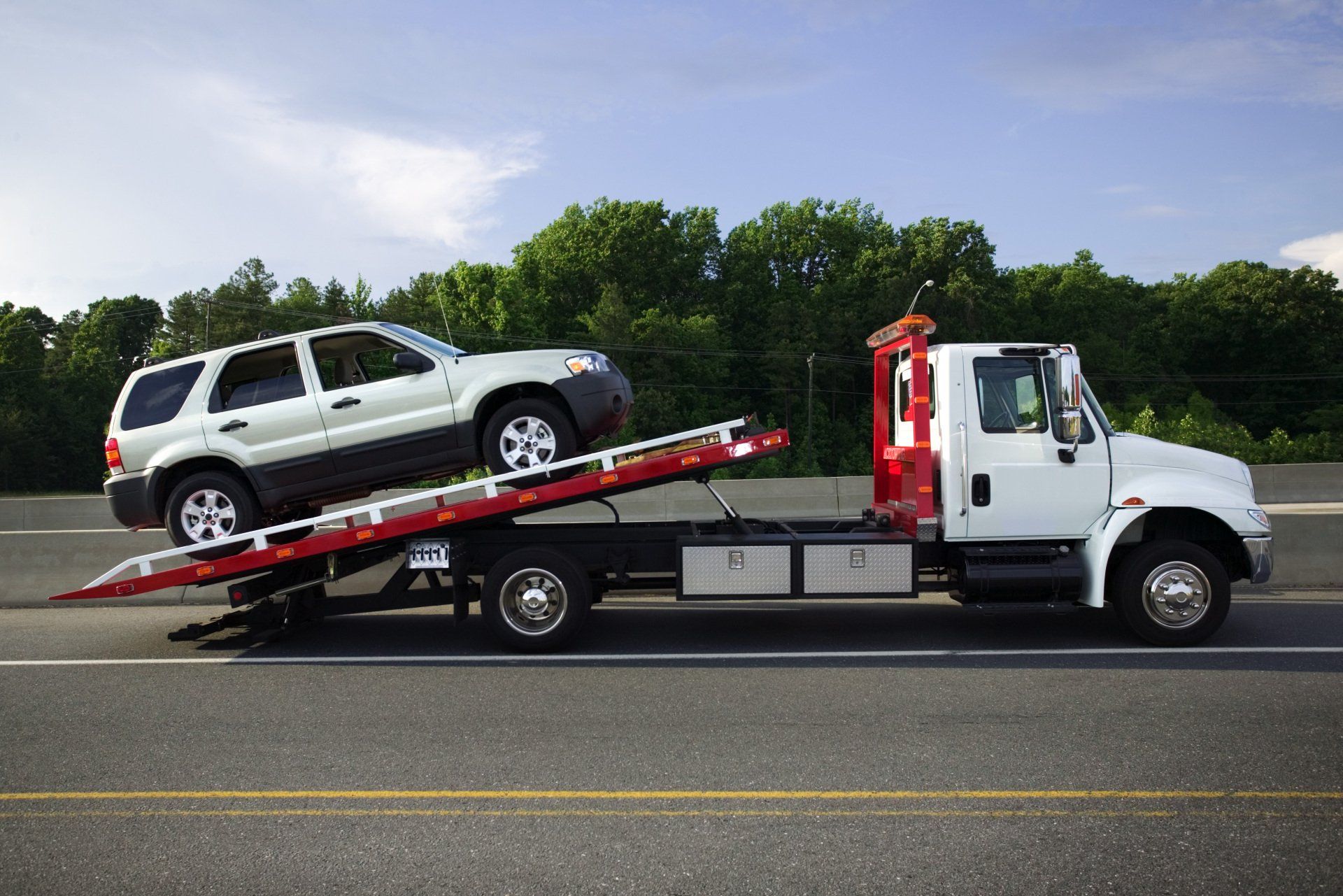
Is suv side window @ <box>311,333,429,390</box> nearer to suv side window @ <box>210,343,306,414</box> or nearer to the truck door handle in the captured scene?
suv side window @ <box>210,343,306,414</box>

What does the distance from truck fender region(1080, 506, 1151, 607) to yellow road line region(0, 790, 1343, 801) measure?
3.13 m

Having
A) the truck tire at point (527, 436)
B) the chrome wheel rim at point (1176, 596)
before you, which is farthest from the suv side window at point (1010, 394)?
the truck tire at point (527, 436)

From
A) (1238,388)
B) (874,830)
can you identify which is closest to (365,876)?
(874,830)

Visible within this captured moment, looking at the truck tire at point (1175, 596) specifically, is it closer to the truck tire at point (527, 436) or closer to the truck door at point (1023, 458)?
the truck door at point (1023, 458)

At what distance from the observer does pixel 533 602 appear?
25.0 ft

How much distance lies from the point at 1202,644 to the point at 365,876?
21.1ft

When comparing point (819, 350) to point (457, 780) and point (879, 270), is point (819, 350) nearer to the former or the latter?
point (879, 270)

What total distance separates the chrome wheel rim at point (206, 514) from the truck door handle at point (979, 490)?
5.80 m

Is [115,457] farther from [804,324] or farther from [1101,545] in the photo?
[804,324]

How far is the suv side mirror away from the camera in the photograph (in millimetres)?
7641

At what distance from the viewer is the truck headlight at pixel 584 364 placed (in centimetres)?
779

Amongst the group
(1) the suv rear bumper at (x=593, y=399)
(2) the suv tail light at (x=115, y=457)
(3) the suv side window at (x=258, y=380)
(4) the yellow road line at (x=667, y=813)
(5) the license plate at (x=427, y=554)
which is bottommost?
(4) the yellow road line at (x=667, y=813)

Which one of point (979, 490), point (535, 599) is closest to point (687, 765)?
point (535, 599)

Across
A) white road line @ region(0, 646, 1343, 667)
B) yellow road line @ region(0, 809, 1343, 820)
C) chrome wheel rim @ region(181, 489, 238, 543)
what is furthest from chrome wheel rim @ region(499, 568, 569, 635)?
yellow road line @ region(0, 809, 1343, 820)
